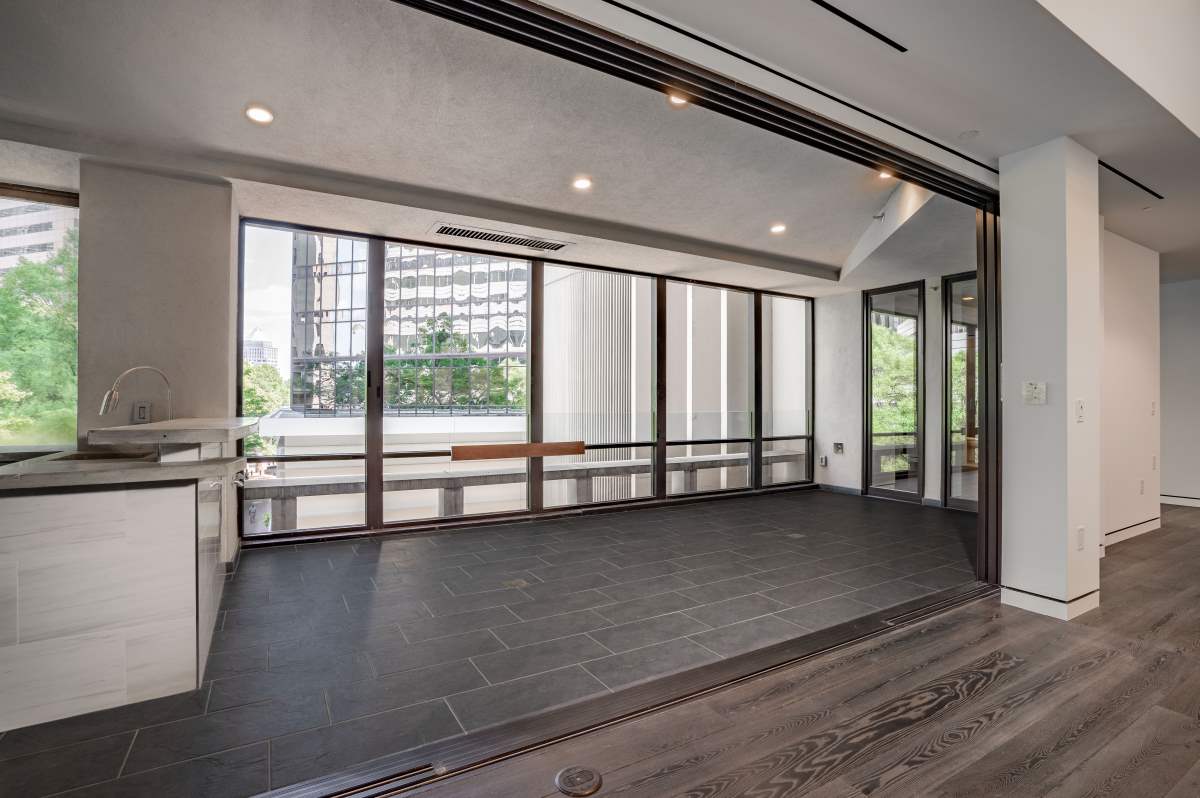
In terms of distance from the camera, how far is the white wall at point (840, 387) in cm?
715

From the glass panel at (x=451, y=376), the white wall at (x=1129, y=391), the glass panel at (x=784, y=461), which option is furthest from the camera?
the glass panel at (x=784, y=461)

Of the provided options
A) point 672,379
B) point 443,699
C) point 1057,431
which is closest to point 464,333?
point 672,379

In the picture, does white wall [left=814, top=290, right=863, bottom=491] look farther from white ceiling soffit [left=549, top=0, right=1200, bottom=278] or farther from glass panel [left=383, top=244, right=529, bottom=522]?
glass panel [left=383, top=244, right=529, bottom=522]

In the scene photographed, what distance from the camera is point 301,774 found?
1.74 meters

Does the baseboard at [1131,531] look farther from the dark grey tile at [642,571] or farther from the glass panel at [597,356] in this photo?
the glass panel at [597,356]

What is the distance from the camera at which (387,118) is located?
3352mm

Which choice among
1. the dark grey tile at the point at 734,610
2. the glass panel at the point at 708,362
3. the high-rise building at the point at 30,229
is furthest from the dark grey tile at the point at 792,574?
the high-rise building at the point at 30,229

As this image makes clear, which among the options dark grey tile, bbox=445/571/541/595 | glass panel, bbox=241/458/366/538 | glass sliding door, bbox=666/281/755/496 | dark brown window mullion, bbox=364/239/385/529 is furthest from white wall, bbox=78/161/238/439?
glass sliding door, bbox=666/281/755/496

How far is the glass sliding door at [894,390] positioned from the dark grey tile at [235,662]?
6530 mm

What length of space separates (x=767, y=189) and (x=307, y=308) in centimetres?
392

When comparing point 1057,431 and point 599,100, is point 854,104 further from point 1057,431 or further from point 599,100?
point 1057,431

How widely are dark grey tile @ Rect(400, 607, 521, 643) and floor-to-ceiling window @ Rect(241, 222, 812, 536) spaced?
7.07 feet

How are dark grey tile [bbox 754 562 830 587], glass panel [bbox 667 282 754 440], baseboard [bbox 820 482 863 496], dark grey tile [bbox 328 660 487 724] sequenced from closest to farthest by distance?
dark grey tile [bbox 328 660 487 724]
dark grey tile [bbox 754 562 830 587]
glass panel [bbox 667 282 754 440]
baseboard [bbox 820 482 863 496]

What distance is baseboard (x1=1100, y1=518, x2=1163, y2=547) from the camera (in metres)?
4.71
